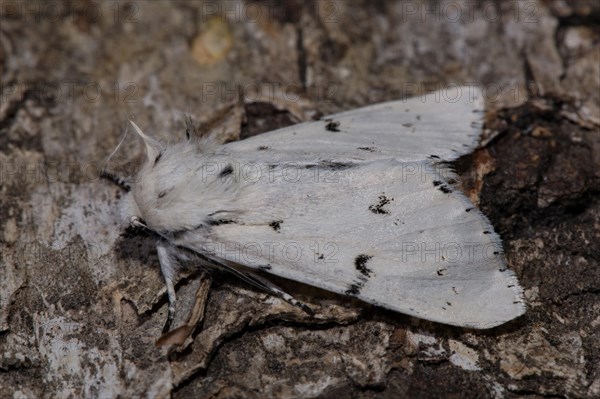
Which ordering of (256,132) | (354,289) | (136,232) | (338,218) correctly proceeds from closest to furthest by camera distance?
(354,289), (338,218), (136,232), (256,132)

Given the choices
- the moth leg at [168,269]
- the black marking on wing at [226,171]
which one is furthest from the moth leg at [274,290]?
the black marking on wing at [226,171]

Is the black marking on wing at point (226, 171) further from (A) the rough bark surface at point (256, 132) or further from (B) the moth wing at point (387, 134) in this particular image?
(A) the rough bark surface at point (256, 132)

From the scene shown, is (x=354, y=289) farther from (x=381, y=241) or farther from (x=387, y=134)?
(x=387, y=134)

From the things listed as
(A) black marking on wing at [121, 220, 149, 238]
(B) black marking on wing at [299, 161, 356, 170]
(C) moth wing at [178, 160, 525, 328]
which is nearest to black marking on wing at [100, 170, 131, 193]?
(A) black marking on wing at [121, 220, 149, 238]

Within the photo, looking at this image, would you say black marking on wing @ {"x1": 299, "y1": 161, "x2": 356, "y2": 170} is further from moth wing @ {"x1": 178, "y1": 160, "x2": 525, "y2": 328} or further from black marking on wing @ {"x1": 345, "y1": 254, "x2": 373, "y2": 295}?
black marking on wing @ {"x1": 345, "y1": 254, "x2": 373, "y2": 295}

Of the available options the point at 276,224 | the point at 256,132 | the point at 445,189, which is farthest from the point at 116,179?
the point at 445,189

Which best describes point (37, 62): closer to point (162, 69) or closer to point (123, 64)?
point (123, 64)

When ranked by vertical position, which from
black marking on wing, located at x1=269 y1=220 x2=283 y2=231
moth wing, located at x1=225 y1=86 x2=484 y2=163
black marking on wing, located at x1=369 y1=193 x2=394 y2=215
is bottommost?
black marking on wing, located at x1=269 y1=220 x2=283 y2=231
